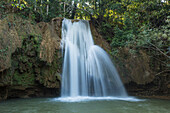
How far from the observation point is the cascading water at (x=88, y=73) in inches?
367

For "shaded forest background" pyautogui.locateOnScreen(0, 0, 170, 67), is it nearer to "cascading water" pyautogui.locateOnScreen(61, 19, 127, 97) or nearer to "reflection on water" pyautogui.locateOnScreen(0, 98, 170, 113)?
"cascading water" pyautogui.locateOnScreen(61, 19, 127, 97)

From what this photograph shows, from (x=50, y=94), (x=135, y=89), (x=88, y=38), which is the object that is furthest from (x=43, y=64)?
(x=135, y=89)

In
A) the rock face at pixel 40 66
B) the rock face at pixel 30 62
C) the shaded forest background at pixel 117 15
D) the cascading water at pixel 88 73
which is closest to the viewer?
the rock face at pixel 40 66

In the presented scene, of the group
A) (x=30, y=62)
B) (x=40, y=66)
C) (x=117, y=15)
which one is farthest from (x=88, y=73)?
(x=117, y=15)

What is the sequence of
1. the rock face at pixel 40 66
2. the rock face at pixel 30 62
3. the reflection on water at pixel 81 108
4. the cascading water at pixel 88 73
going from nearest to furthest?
the reflection on water at pixel 81 108, the rock face at pixel 40 66, the rock face at pixel 30 62, the cascading water at pixel 88 73

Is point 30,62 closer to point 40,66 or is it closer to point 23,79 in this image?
point 40,66

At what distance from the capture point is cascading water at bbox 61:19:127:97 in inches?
367

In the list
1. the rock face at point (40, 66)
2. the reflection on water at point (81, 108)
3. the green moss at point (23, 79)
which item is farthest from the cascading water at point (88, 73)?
the reflection on water at point (81, 108)

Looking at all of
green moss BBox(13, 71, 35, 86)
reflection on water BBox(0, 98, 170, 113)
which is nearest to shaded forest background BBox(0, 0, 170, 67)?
green moss BBox(13, 71, 35, 86)

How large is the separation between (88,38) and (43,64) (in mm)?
4941

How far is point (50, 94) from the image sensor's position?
966 centimetres

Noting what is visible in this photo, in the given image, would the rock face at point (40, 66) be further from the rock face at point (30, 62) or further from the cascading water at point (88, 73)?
the cascading water at point (88, 73)

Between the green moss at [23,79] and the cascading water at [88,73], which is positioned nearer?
the green moss at [23,79]

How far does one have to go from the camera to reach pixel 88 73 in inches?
389
